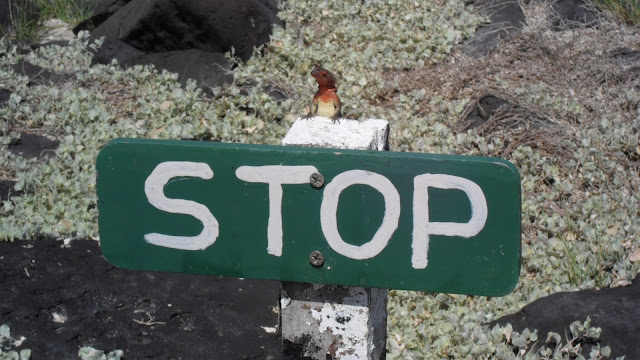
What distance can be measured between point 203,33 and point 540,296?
421 cm

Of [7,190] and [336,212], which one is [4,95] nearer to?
[7,190]

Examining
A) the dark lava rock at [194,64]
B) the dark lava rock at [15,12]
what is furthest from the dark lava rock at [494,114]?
the dark lava rock at [15,12]

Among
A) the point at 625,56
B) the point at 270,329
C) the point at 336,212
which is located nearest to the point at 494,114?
the point at 625,56

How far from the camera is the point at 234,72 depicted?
633 cm

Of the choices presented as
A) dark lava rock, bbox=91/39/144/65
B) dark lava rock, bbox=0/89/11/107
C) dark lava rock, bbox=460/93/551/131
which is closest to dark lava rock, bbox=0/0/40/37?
dark lava rock, bbox=91/39/144/65

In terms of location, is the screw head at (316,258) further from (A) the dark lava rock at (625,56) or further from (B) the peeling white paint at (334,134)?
(A) the dark lava rock at (625,56)

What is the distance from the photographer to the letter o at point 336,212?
1.56m

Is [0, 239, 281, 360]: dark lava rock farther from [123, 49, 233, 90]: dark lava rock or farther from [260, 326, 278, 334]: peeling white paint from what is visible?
[123, 49, 233, 90]: dark lava rock

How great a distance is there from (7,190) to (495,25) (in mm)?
4656

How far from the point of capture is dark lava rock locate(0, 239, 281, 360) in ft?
10.9

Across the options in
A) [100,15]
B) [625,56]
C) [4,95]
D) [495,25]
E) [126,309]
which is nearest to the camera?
[126,309]

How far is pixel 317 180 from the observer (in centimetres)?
159

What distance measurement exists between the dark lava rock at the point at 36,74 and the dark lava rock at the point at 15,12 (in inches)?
43.6

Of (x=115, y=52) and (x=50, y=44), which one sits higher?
(x=50, y=44)
